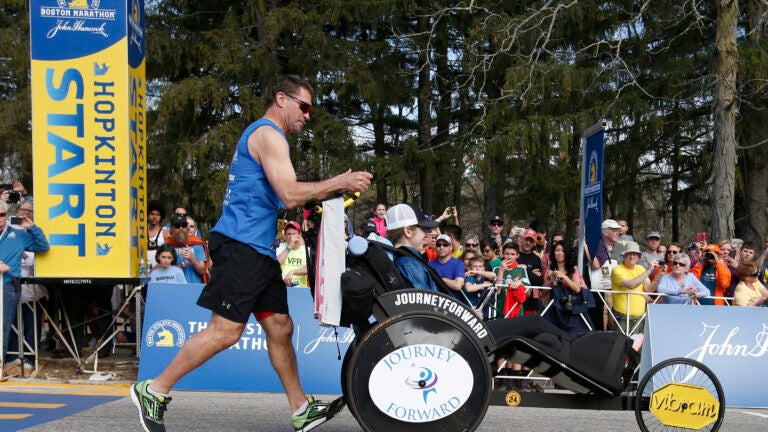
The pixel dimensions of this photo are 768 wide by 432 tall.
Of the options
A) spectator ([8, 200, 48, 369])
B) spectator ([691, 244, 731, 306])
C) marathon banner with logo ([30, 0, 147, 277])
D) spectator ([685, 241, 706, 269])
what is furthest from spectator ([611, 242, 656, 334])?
spectator ([8, 200, 48, 369])

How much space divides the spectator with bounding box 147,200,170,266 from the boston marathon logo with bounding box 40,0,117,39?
2.85 m

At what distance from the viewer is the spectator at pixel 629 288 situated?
9180mm

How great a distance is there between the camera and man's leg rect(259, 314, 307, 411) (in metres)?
5.25

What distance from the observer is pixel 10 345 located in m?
10.0

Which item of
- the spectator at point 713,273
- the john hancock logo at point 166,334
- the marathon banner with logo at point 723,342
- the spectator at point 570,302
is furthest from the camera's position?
the spectator at point 713,273

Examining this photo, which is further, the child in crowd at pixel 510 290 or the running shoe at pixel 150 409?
the child in crowd at pixel 510 290

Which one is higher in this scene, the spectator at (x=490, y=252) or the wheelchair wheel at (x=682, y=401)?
the spectator at (x=490, y=252)

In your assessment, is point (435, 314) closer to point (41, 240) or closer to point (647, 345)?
point (647, 345)

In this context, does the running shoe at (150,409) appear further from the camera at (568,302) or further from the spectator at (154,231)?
the spectator at (154,231)

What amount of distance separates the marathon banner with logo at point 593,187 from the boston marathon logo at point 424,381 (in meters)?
5.43

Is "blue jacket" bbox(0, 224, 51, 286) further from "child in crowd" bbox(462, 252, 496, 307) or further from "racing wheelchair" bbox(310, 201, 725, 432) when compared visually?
"racing wheelchair" bbox(310, 201, 725, 432)

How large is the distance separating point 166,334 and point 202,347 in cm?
399

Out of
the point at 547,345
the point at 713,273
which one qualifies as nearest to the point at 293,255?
the point at 713,273

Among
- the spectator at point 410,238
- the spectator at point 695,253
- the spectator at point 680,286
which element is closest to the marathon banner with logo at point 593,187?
the spectator at point 680,286
